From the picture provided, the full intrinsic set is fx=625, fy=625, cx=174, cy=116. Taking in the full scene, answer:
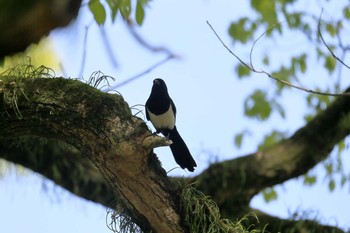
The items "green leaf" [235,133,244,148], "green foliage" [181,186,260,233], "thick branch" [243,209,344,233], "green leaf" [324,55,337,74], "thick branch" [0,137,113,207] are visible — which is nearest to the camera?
"green foliage" [181,186,260,233]

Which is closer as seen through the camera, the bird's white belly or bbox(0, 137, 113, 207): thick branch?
the bird's white belly

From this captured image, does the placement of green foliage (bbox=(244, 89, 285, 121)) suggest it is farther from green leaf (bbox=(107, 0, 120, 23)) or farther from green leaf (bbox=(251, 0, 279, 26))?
green leaf (bbox=(107, 0, 120, 23))

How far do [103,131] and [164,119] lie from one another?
3.79ft

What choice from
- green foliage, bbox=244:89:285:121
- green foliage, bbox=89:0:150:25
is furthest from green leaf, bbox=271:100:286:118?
green foliage, bbox=89:0:150:25

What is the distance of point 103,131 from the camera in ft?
7.18

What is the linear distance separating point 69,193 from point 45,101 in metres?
1.62

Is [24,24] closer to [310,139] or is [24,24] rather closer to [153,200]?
[153,200]

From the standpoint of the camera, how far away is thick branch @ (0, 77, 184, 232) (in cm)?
218

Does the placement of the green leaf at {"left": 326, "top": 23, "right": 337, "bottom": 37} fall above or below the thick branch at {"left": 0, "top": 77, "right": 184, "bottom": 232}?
above

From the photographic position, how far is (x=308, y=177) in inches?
200

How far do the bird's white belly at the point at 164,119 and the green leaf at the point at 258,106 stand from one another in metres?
2.45

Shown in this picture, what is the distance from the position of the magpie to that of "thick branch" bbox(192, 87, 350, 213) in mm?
337

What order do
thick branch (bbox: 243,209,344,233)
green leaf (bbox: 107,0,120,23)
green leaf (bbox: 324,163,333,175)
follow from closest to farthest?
green leaf (bbox: 107,0,120,23), thick branch (bbox: 243,209,344,233), green leaf (bbox: 324,163,333,175)

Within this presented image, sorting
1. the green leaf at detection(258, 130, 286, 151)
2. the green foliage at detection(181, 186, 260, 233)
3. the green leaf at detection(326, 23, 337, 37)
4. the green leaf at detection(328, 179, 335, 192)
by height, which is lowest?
the green foliage at detection(181, 186, 260, 233)
